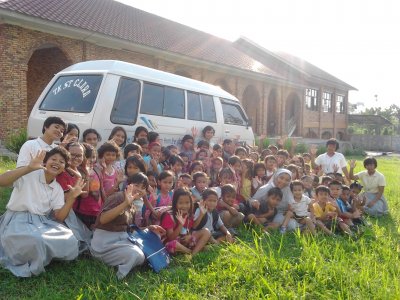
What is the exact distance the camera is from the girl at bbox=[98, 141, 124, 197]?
4191mm

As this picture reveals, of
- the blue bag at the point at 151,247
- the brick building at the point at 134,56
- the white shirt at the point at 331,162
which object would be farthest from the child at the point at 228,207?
the brick building at the point at 134,56

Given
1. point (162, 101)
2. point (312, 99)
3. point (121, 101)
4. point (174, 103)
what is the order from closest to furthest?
1. point (121, 101)
2. point (162, 101)
3. point (174, 103)
4. point (312, 99)

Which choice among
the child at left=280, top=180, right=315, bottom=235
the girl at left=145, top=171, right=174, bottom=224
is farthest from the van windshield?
the child at left=280, top=180, right=315, bottom=235

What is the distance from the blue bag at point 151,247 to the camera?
3493 millimetres

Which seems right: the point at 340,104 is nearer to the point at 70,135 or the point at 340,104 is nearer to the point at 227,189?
the point at 227,189

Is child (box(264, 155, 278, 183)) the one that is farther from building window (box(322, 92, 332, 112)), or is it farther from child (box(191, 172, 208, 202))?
building window (box(322, 92, 332, 112))

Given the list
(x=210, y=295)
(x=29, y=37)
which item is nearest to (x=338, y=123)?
(x=29, y=37)

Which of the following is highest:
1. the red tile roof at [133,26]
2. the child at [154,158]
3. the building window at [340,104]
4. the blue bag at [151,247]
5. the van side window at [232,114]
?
the red tile roof at [133,26]

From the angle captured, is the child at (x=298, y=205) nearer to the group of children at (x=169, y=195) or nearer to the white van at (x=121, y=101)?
the group of children at (x=169, y=195)

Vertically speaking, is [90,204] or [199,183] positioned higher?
[199,183]

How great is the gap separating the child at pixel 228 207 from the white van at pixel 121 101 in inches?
73.4

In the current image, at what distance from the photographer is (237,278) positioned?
3.33 m

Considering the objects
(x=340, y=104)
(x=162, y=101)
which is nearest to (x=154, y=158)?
(x=162, y=101)

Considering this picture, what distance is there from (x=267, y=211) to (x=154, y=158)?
1.65m
